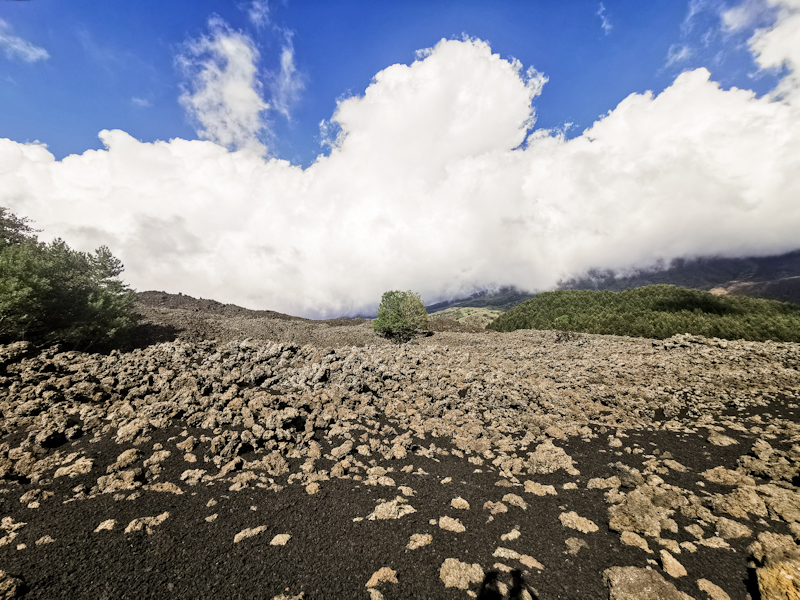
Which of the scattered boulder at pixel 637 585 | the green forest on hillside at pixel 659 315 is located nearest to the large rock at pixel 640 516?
the scattered boulder at pixel 637 585

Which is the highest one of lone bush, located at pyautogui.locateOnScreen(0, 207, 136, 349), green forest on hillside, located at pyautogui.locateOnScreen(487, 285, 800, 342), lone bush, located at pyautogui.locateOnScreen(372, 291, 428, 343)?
lone bush, located at pyautogui.locateOnScreen(0, 207, 136, 349)

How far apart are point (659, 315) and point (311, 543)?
168 ft

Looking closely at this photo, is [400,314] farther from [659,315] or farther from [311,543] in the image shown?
[659,315]

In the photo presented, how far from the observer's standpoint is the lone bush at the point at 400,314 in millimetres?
32638

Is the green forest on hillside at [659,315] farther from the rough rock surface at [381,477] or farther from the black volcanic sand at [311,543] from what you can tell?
the black volcanic sand at [311,543]

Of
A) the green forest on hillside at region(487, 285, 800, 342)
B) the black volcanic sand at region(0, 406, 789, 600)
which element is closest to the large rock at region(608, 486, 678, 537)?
the black volcanic sand at region(0, 406, 789, 600)

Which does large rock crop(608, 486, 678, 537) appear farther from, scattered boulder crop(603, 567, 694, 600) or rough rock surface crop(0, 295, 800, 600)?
scattered boulder crop(603, 567, 694, 600)

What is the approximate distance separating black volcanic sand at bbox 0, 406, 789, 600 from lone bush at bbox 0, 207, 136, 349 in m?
16.1

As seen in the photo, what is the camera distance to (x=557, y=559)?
592 cm

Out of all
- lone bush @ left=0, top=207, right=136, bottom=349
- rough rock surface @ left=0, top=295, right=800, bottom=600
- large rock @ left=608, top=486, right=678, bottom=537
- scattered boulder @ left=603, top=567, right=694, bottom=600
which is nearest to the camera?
scattered boulder @ left=603, top=567, right=694, bottom=600

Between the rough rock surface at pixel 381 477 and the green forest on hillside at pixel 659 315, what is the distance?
2461 centimetres

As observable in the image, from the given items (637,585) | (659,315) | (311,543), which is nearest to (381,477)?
(311,543)

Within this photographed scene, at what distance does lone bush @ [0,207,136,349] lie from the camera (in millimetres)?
17292

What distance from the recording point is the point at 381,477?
8.70 meters
